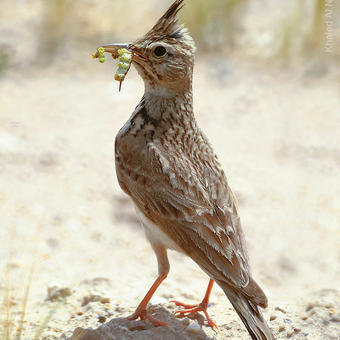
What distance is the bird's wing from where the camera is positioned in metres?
3.62

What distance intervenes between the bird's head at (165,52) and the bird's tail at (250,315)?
1.32m

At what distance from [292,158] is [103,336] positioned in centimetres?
431

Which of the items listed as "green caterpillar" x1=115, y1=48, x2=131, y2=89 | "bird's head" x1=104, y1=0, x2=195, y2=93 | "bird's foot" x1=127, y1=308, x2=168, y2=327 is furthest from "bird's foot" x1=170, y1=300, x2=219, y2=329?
"green caterpillar" x1=115, y1=48, x2=131, y2=89

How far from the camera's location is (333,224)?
6.57 meters

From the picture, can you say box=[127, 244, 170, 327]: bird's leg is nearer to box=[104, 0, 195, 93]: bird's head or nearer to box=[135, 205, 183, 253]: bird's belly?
box=[135, 205, 183, 253]: bird's belly

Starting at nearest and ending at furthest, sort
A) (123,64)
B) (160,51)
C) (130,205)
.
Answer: (123,64) < (160,51) < (130,205)

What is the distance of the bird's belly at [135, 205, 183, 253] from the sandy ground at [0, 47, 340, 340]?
544 millimetres

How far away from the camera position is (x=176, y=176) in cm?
382

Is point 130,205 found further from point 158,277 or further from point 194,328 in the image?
point 194,328

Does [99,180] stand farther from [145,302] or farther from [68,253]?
[145,302]

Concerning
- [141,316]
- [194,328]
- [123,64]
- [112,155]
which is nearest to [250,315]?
[194,328]

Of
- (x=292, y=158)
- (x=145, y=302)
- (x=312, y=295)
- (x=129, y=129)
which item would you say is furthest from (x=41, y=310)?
(x=292, y=158)

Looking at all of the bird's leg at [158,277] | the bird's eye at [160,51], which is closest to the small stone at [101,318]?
the bird's leg at [158,277]

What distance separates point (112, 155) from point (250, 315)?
3.95 meters
